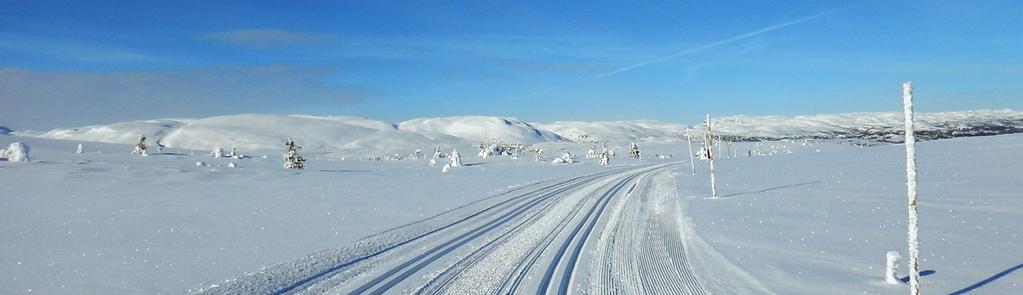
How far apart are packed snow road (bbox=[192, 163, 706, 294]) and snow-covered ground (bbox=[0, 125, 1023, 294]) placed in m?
0.07

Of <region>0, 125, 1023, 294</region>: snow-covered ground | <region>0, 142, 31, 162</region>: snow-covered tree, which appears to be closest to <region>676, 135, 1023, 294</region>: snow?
<region>0, 125, 1023, 294</region>: snow-covered ground

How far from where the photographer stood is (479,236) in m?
15.1

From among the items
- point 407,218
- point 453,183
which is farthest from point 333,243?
point 453,183

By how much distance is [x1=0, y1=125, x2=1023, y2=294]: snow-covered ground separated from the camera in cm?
995

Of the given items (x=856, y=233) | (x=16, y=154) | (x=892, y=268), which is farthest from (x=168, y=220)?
(x=16, y=154)

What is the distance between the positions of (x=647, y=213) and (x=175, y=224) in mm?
14503

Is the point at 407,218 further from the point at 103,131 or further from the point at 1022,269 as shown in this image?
the point at 103,131

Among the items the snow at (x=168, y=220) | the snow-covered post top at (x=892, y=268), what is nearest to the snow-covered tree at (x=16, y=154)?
the snow at (x=168, y=220)

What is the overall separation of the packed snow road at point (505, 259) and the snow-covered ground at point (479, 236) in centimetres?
7

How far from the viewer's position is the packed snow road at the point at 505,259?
9789 millimetres

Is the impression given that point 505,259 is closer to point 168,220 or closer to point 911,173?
point 911,173

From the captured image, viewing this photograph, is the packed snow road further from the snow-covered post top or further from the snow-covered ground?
the snow-covered post top

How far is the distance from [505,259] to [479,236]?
3.09 metres

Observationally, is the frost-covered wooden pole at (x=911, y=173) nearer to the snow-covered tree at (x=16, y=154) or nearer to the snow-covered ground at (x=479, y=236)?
the snow-covered ground at (x=479, y=236)
